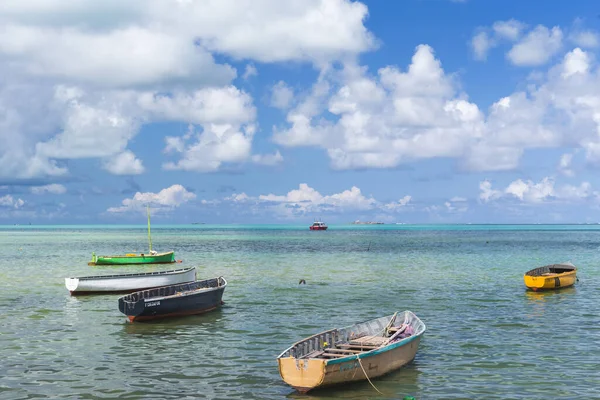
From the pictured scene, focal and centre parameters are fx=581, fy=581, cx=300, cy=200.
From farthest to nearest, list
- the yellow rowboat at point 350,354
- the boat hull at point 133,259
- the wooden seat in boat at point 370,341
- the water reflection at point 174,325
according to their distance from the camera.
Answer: the boat hull at point 133,259 < the water reflection at point 174,325 < the wooden seat in boat at point 370,341 < the yellow rowboat at point 350,354

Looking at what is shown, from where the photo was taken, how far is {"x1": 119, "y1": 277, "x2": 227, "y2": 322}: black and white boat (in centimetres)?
3136

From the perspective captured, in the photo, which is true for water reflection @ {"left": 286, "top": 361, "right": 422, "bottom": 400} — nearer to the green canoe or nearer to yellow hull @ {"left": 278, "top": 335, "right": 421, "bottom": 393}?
yellow hull @ {"left": 278, "top": 335, "right": 421, "bottom": 393}

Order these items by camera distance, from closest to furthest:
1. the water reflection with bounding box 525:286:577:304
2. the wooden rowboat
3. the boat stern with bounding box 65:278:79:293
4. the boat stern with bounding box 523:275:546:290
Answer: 1. the water reflection with bounding box 525:286:577:304
2. the boat stern with bounding box 65:278:79:293
3. the wooden rowboat
4. the boat stern with bounding box 523:275:546:290

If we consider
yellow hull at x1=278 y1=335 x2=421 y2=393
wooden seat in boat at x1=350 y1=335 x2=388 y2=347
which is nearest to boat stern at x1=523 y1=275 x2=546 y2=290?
wooden seat in boat at x1=350 y1=335 x2=388 y2=347

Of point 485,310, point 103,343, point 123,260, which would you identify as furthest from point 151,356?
point 123,260

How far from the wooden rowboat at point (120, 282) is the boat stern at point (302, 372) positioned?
28079mm

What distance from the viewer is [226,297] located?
139 feet

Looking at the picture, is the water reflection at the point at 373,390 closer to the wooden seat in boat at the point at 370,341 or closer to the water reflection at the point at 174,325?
the wooden seat in boat at the point at 370,341

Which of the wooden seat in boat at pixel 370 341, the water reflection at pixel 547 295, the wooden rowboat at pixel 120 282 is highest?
the wooden rowboat at pixel 120 282

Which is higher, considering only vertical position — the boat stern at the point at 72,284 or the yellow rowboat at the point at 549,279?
the boat stern at the point at 72,284

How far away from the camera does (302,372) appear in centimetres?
1870

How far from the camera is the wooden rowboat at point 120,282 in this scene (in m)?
42.6

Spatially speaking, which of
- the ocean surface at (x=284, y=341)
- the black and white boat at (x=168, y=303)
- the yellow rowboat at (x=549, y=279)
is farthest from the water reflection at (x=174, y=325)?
the yellow rowboat at (x=549, y=279)

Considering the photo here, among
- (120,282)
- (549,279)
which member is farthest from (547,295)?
(120,282)
